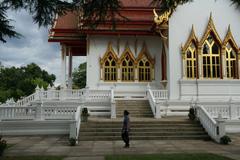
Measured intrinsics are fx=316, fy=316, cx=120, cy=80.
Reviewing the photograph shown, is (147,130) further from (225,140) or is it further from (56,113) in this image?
(56,113)

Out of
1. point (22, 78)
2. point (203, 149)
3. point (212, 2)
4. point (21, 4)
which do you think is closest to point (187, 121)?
point (203, 149)

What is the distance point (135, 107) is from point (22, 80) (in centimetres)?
4220

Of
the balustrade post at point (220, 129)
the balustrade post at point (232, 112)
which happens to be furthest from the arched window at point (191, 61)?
the balustrade post at point (220, 129)

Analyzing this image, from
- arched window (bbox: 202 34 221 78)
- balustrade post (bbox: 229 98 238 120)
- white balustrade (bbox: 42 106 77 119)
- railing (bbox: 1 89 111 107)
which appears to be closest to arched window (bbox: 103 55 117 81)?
railing (bbox: 1 89 111 107)

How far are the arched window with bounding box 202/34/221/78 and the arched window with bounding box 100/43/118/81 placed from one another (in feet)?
18.5

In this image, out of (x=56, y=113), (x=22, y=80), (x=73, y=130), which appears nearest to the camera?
(x=73, y=130)

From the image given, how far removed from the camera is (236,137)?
13.2 metres

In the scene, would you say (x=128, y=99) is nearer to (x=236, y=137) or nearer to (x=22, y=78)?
(x=236, y=137)

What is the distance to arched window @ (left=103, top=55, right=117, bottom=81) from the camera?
2060 cm

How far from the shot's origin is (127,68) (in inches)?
819

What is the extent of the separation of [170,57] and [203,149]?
28.1 feet

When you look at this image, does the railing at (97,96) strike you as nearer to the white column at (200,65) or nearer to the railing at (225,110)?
the white column at (200,65)

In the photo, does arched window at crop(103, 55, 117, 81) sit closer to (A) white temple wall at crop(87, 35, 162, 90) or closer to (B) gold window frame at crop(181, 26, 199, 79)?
(A) white temple wall at crop(87, 35, 162, 90)

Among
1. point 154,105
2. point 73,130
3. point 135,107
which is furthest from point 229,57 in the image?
point 73,130
